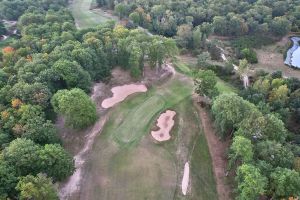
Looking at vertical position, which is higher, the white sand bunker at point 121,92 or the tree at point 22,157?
the tree at point 22,157

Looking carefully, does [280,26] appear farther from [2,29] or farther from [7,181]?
[7,181]

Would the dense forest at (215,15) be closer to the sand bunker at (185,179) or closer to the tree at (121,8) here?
the tree at (121,8)

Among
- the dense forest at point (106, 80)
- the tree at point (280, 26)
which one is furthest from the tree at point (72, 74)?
the tree at point (280, 26)

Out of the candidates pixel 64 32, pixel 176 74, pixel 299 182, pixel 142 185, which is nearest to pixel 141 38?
pixel 176 74

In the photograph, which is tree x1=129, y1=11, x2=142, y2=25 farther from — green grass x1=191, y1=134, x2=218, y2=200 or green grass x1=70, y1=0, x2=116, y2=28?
green grass x1=191, y1=134, x2=218, y2=200

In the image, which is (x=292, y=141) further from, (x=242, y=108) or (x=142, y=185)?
(x=142, y=185)

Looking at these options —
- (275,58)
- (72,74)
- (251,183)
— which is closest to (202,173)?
(251,183)

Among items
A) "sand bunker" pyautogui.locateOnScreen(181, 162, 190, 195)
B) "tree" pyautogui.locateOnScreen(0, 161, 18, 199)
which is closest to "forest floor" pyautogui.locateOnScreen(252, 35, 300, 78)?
"sand bunker" pyautogui.locateOnScreen(181, 162, 190, 195)
